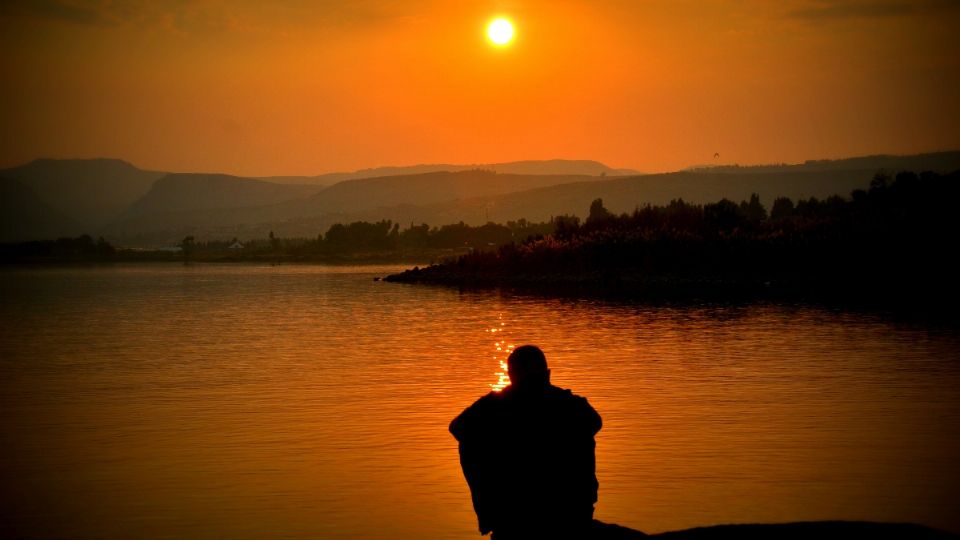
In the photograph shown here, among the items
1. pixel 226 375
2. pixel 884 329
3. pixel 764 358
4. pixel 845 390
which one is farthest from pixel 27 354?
pixel 884 329

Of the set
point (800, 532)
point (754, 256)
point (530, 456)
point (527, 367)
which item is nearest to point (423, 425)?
point (800, 532)

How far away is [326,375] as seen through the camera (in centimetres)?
3114

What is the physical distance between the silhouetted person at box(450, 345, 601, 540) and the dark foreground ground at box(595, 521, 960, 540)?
45 cm

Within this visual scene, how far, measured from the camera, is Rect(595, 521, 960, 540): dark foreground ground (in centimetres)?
974

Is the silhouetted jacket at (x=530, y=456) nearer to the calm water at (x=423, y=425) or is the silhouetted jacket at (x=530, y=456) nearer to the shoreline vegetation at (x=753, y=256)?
the calm water at (x=423, y=425)

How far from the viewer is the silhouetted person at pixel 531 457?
9.20 metres

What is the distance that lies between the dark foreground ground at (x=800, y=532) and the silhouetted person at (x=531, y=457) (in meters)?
0.45

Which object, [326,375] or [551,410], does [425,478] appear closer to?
[551,410]

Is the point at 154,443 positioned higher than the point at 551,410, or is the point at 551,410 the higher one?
the point at 551,410

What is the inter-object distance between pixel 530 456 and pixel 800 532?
102 inches

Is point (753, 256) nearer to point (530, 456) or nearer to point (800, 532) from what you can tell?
point (800, 532)

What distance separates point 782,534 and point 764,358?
78.6 ft

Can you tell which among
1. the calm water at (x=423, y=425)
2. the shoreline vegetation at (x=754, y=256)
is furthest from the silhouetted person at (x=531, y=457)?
the shoreline vegetation at (x=754, y=256)

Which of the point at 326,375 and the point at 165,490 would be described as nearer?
the point at 165,490
